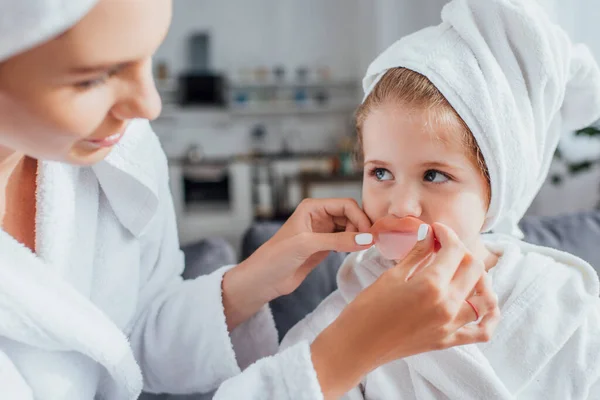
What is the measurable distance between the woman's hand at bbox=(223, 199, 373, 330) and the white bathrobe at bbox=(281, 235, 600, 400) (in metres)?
0.14

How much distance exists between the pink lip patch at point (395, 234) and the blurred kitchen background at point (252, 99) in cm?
394

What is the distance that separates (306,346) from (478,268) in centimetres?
24

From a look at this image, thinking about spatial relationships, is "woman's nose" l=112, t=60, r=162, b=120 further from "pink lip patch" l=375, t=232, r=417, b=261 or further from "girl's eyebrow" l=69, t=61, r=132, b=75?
"pink lip patch" l=375, t=232, r=417, b=261

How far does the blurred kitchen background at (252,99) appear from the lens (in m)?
4.95

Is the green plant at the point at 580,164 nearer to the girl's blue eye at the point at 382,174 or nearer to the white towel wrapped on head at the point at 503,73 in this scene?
the white towel wrapped on head at the point at 503,73

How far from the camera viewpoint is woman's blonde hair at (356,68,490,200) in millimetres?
841

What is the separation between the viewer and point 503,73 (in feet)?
2.84

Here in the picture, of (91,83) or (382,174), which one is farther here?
(382,174)

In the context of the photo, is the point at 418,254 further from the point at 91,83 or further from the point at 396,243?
the point at 91,83

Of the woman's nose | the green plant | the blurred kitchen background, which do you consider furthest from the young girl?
the blurred kitchen background

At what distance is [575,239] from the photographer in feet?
5.05

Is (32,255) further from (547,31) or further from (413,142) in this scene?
(547,31)

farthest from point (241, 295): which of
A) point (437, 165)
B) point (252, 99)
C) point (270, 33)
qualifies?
point (270, 33)

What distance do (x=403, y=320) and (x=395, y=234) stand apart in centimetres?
19
